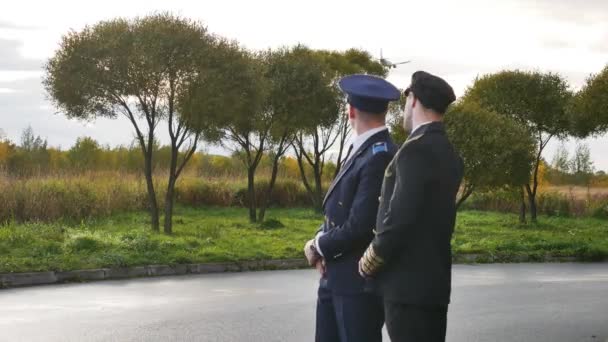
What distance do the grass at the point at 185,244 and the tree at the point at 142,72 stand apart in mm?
2906

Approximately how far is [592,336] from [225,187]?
29.0 meters

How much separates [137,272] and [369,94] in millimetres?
11097

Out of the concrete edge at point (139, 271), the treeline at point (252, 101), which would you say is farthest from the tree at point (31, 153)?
the concrete edge at point (139, 271)

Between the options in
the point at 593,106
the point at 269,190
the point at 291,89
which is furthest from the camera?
the point at 269,190

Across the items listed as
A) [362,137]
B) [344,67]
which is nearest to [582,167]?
[344,67]

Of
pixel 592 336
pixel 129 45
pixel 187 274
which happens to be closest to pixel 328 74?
pixel 129 45

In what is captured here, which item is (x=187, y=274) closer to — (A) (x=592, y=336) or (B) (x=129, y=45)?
(A) (x=592, y=336)

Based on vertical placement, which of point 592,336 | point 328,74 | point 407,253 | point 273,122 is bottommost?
point 592,336

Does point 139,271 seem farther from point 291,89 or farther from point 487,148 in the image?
point 291,89

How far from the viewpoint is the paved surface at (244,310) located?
937 cm

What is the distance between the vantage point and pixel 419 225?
4148 millimetres

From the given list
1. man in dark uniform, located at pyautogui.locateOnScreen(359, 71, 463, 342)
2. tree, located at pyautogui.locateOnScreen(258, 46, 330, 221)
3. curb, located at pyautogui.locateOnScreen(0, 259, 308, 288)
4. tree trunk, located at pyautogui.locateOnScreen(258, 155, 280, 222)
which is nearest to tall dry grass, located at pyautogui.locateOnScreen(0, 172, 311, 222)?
tree trunk, located at pyautogui.locateOnScreen(258, 155, 280, 222)

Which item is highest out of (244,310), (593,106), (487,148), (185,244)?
(593,106)

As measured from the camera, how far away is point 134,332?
9320 mm
